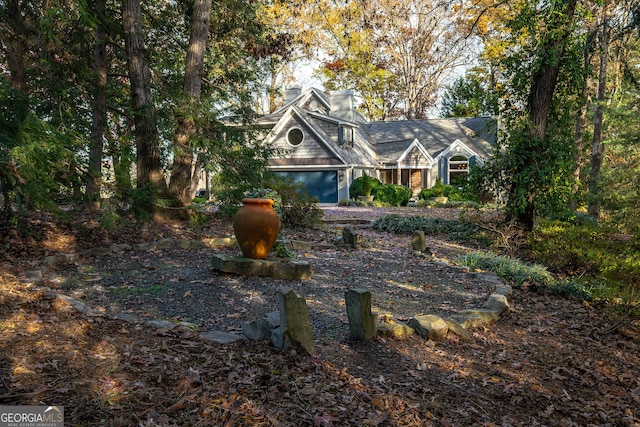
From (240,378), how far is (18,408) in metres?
1.38

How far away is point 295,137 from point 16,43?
18278 millimetres

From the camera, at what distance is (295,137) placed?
25781 mm

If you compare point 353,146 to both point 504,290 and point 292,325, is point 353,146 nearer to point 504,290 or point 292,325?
point 504,290

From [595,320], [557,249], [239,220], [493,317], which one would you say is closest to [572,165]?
[557,249]

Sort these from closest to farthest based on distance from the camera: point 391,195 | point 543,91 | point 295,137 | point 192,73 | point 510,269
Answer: point 510,269, point 543,91, point 192,73, point 391,195, point 295,137

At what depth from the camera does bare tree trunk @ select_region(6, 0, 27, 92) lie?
25.0 feet

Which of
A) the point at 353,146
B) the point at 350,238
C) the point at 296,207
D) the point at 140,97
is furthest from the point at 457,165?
the point at 140,97

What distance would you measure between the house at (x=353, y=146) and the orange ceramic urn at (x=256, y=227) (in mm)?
16071

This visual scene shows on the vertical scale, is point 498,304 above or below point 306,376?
below

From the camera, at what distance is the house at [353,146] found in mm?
25312

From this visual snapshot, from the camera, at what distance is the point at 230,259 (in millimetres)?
6773

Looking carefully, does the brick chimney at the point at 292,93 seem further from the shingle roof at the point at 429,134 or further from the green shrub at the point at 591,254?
the green shrub at the point at 591,254

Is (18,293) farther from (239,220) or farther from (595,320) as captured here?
(595,320)

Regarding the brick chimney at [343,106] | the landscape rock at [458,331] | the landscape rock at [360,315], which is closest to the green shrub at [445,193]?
the brick chimney at [343,106]
